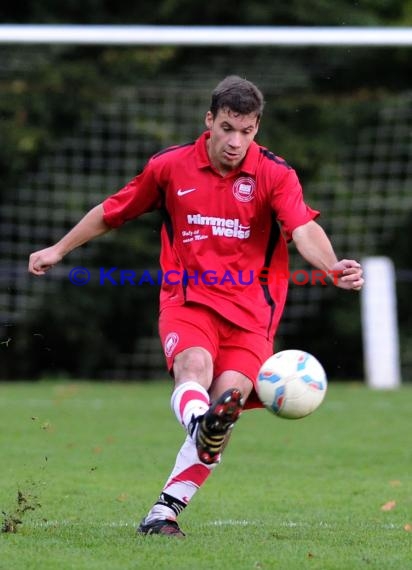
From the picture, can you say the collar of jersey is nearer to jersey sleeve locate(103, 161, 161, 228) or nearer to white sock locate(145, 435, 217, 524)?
jersey sleeve locate(103, 161, 161, 228)

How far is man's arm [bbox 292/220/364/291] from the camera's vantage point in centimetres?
543

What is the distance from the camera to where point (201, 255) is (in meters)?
5.95

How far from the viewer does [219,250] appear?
595cm

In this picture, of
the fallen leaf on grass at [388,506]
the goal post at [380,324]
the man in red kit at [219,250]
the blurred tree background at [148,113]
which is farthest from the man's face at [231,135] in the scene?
the blurred tree background at [148,113]

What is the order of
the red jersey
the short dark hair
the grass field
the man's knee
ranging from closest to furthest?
the grass field, the man's knee, the short dark hair, the red jersey

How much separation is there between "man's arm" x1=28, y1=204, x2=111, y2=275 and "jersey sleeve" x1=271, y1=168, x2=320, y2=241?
940 millimetres

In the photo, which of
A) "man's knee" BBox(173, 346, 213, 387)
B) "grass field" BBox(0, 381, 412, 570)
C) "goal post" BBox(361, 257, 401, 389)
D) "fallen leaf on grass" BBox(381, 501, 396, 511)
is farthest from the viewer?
"goal post" BBox(361, 257, 401, 389)

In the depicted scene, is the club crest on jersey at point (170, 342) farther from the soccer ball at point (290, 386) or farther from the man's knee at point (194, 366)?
the soccer ball at point (290, 386)

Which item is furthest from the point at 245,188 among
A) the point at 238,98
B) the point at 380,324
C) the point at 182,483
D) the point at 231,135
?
the point at 380,324

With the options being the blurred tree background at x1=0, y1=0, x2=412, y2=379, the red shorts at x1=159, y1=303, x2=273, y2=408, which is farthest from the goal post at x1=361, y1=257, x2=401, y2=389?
the red shorts at x1=159, y1=303, x2=273, y2=408

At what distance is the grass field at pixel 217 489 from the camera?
Answer: 5.23m

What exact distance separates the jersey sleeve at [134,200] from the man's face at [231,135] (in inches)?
16.1

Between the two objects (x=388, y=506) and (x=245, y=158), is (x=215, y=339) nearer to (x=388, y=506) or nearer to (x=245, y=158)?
(x=245, y=158)

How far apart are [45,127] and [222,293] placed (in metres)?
12.9
